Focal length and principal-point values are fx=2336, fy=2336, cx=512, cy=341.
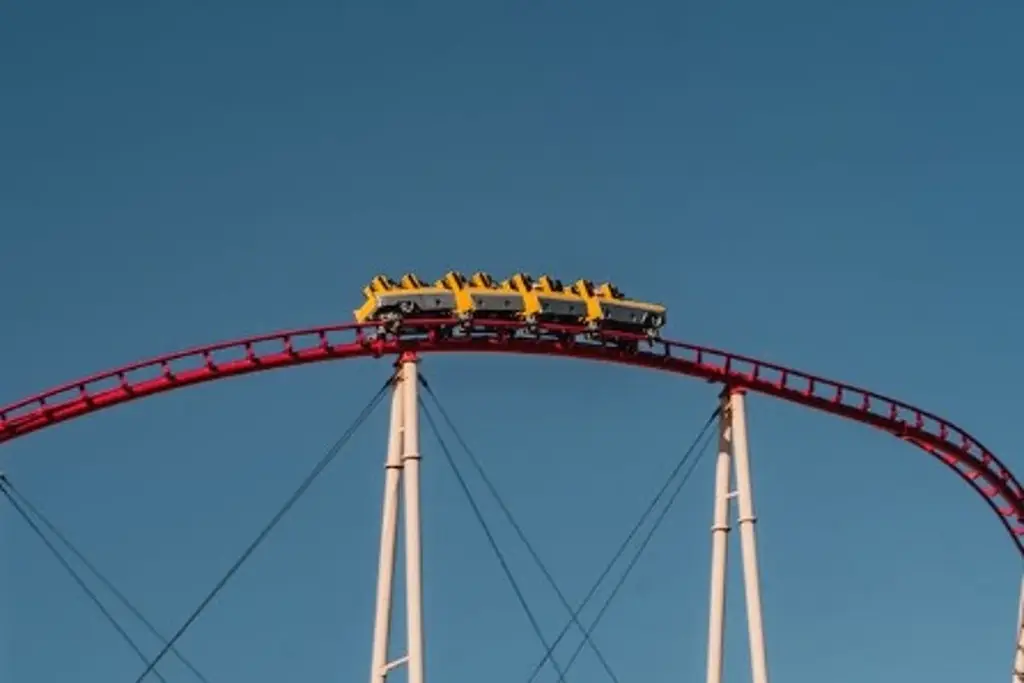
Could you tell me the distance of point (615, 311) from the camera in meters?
48.6

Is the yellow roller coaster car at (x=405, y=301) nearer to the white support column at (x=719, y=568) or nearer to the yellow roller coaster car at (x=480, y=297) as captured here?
the yellow roller coaster car at (x=480, y=297)

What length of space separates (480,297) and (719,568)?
7941 millimetres

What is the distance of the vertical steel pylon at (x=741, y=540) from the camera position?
49.1m

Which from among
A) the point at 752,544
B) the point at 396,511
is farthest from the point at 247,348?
the point at 752,544

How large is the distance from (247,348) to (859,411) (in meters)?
14.4

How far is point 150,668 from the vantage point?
45031mm

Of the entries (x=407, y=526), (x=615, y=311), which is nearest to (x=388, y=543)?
(x=407, y=526)

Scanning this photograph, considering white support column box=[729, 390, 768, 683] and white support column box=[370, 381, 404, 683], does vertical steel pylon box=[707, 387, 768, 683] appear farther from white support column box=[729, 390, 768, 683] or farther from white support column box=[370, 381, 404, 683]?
white support column box=[370, 381, 404, 683]

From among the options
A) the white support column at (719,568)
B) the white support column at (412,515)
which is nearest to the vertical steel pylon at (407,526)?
the white support column at (412,515)

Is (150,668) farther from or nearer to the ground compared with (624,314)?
nearer to the ground

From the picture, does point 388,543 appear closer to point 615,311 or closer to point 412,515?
point 412,515

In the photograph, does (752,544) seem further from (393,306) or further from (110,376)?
(110,376)

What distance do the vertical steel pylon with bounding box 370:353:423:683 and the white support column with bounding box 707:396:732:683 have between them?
7.69 m

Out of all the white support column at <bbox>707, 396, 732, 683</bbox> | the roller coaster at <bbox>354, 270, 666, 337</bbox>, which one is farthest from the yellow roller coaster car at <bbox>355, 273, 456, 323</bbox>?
the white support column at <bbox>707, 396, 732, 683</bbox>
